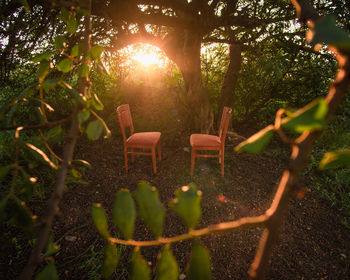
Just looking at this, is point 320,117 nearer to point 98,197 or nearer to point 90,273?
point 90,273

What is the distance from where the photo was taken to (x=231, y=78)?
14.5ft

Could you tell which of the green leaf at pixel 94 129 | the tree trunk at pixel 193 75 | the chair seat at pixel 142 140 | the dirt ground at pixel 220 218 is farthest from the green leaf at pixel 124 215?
the tree trunk at pixel 193 75

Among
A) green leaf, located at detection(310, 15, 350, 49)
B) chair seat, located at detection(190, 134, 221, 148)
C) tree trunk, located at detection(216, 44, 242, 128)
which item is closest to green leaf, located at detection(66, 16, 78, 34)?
green leaf, located at detection(310, 15, 350, 49)

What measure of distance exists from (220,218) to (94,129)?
2.36 metres

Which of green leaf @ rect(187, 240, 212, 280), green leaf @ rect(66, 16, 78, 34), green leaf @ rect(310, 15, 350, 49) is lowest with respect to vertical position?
green leaf @ rect(187, 240, 212, 280)

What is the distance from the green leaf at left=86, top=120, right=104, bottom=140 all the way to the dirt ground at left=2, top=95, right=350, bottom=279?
47.8 inches

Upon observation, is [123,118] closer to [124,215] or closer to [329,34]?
[124,215]

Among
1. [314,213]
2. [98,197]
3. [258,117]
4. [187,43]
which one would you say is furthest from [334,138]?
[98,197]

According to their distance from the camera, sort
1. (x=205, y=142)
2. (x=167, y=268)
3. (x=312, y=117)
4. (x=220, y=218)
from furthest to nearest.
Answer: (x=205, y=142) < (x=220, y=218) < (x=167, y=268) < (x=312, y=117)

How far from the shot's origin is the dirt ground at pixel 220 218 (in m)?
1.82

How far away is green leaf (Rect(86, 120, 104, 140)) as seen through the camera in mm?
344

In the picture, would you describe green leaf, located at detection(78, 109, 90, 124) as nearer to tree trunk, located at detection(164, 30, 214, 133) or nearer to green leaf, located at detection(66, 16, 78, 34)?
green leaf, located at detection(66, 16, 78, 34)

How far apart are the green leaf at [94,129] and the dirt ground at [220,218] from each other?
1.21 m

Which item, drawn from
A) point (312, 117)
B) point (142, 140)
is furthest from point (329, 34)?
point (142, 140)
